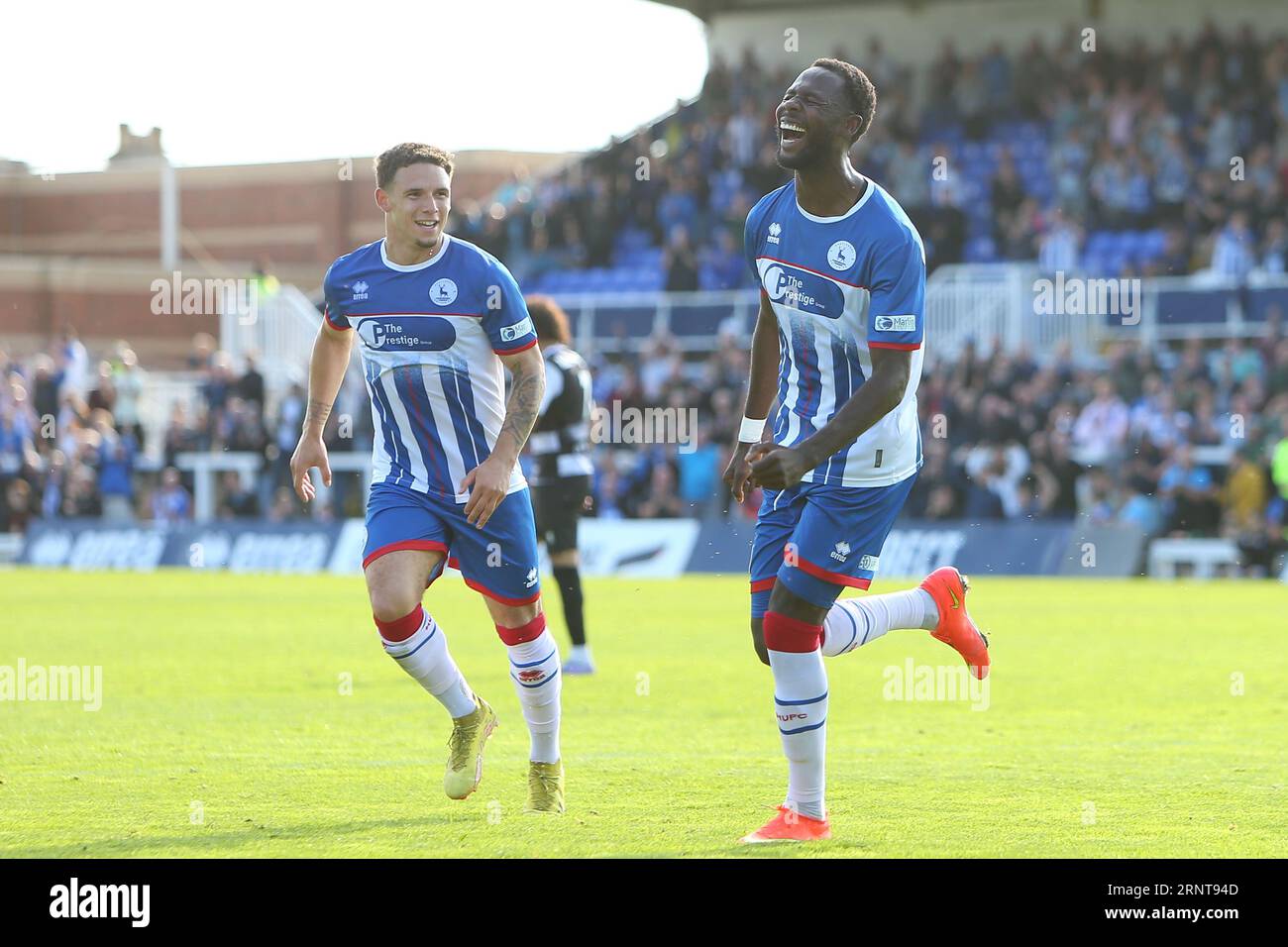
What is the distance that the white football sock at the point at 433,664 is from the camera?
7.60m

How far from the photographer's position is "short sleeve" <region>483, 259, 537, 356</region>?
7.52m

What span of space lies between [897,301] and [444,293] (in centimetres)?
184

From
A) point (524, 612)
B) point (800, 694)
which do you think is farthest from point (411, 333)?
point (800, 694)

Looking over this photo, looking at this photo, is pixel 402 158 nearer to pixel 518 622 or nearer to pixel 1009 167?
pixel 518 622

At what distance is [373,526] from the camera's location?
7.62 m

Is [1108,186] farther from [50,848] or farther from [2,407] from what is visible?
[50,848]

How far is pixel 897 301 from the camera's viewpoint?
668 centimetres

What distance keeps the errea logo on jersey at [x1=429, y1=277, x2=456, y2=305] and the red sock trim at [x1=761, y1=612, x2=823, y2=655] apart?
1.76m

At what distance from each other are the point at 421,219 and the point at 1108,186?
23.7 metres

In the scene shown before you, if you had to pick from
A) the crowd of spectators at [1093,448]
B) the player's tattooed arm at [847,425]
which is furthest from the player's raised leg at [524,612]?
the crowd of spectators at [1093,448]

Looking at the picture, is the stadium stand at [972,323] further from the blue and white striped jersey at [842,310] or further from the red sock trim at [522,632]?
the blue and white striped jersey at [842,310]
